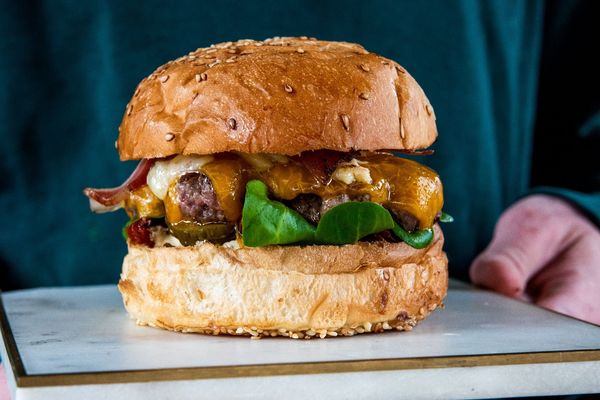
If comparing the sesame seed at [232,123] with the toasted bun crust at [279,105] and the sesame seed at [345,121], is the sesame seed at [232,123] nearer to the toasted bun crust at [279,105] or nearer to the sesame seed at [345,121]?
the toasted bun crust at [279,105]

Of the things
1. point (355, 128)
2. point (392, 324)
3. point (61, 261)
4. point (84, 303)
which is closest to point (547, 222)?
point (392, 324)

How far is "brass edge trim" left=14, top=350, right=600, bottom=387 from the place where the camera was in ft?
5.50

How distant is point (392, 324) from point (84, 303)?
1046 millimetres

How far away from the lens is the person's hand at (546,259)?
9.74ft

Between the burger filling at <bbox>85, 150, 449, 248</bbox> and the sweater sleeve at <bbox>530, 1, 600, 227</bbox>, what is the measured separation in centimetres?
173

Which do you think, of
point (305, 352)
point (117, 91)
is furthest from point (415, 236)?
point (117, 91)

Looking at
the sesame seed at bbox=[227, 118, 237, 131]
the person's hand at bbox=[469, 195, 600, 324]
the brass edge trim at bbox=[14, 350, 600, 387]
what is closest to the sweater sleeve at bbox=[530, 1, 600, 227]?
the person's hand at bbox=[469, 195, 600, 324]

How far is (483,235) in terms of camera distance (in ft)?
12.3

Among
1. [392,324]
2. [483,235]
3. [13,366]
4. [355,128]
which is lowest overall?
[483,235]

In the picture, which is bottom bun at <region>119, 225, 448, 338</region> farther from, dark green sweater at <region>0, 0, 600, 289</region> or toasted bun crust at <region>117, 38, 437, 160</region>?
dark green sweater at <region>0, 0, 600, 289</region>

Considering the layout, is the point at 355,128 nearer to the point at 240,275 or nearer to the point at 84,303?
the point at 240,275

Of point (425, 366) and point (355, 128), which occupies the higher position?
point (355, 128)

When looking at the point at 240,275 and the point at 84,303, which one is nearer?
the point at 240,275

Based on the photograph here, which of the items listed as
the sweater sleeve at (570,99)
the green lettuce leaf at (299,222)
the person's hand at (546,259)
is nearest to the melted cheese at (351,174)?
the green lettuce leaf at (299,222)
